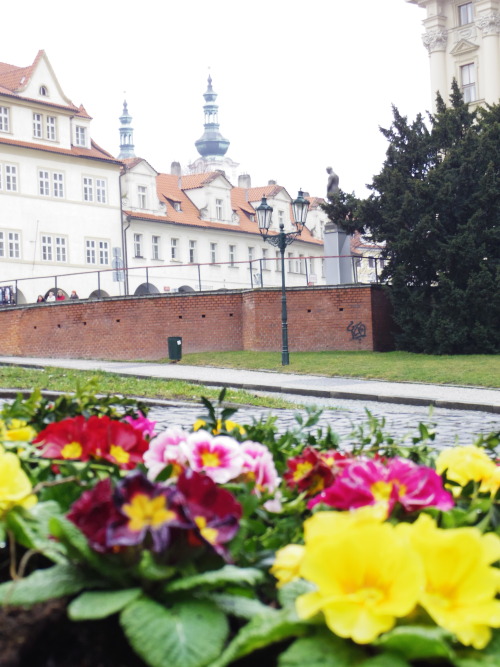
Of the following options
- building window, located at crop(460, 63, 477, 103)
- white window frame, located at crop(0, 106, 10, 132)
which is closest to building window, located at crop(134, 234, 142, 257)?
white window frame, located at crop(0, 106, 10, 132)

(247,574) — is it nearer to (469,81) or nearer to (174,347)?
(174,347)

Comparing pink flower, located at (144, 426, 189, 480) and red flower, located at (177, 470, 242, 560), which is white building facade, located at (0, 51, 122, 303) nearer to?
pink flower, located at (144, 426, 189, 480)

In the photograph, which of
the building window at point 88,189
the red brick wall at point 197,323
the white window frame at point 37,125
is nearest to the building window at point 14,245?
the building window at point 88,189

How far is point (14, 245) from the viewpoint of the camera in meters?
50.6

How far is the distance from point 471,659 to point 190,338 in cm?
3176

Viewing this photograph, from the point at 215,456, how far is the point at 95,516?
1.93 ft

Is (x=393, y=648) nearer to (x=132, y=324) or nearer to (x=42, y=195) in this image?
(x=132, y=324)

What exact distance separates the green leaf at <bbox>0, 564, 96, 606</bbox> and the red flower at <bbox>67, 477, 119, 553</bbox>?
6 cm

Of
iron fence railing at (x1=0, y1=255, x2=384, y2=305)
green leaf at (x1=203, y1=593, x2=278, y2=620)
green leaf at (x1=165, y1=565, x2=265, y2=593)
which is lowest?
green leaf at (x1=203, y1=593, x2=278, y2=620)

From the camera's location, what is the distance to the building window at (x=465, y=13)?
50.5m

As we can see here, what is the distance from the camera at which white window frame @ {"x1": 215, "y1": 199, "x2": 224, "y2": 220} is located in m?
66.6

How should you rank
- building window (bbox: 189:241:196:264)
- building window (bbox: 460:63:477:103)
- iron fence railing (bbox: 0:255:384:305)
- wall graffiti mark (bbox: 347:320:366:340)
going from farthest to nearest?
1. building window (bbox: 189:241:196:264)
2. building window (bbox: 460:63:477:103)
3. iron fence railing (bbox: 0:255:384:305)
4. wall graffiti mark (bbox: 347:320:366:340)

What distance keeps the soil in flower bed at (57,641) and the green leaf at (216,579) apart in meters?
0.10

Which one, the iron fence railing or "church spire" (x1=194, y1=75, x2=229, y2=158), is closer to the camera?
the iron fence railing
